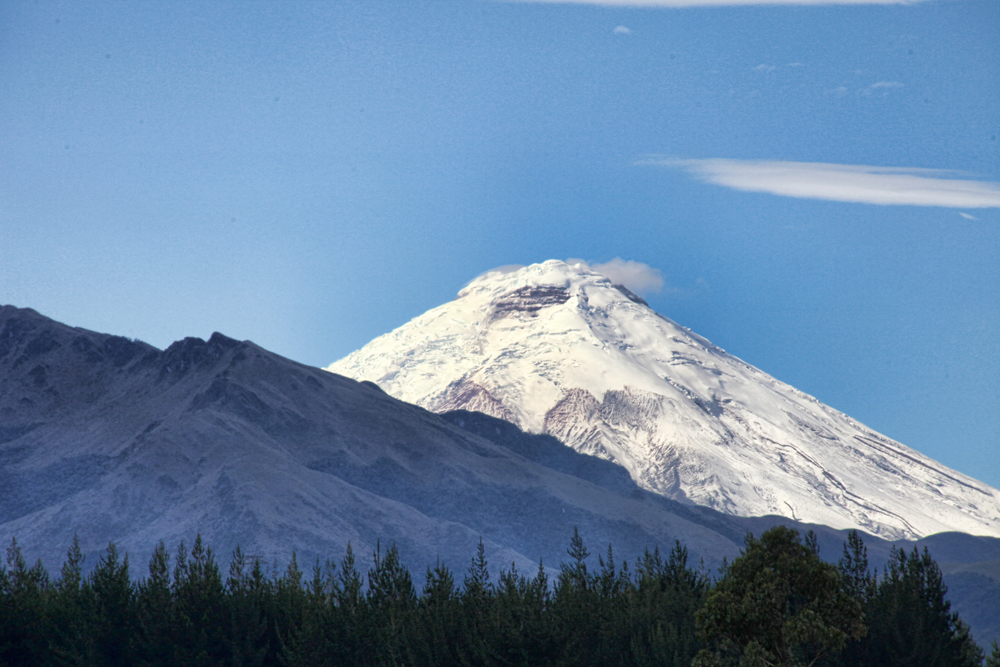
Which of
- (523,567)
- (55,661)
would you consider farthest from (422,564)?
(55,661)

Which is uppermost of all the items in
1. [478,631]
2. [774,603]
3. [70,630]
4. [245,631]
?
[774,603]

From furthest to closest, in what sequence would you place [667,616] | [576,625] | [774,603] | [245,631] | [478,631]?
[245,631] < [667,616] < [576,625] < [478,631] < [774,603]

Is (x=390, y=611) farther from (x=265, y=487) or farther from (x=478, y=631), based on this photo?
(x=265, y=487)

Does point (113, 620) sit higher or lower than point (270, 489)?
lower

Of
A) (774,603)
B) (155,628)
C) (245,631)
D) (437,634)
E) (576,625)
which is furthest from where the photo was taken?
(245,631)

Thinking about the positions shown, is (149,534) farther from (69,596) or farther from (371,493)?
(69,596)

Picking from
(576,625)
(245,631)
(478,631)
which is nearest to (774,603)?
(576,625)

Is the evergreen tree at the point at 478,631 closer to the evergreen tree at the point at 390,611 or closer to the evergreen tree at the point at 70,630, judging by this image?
the evergreen tree at the point at 390,611

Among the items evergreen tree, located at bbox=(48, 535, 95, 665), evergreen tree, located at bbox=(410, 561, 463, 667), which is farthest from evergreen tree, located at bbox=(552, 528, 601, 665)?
evergreen tree, located at bbox=(48, 535, 95, 665)

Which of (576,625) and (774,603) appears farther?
(576,625)
